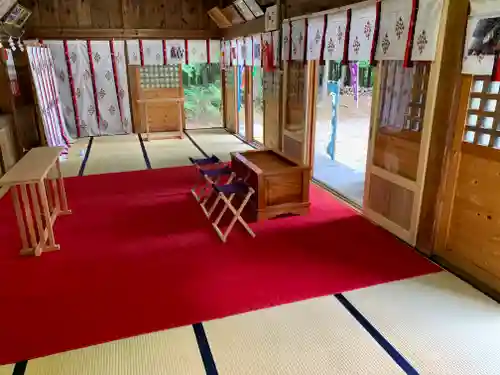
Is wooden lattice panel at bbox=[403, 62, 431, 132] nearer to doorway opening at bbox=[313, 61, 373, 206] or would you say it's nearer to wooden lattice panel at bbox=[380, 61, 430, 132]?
wooden lattice panel at bbox=[380, 61, 430, 132]

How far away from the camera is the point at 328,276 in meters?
2.66

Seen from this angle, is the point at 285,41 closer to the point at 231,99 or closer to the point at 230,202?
the point at 230,202

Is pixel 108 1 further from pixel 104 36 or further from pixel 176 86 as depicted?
pixel 176 86

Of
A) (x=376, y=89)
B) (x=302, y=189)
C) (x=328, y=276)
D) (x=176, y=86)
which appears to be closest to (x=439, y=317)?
(x=328, y=276)

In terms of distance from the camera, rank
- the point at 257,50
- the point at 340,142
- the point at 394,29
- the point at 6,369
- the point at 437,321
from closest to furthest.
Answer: the point at 6,369
the point at 437,321
the point at 394,29
the point at 257,50
the point at 340,142

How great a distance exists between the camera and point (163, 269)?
9.12ft

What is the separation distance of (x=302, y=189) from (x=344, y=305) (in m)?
1.44

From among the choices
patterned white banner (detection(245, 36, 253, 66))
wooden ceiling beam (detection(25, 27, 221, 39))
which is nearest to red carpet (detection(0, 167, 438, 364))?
patterned white banner (detection(245, 36, 253, 66))

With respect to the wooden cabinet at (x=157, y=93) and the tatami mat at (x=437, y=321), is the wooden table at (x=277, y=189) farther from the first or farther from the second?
the wooden cabinet at (x=157, y=93)

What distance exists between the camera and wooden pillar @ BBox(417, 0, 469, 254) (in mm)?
2449

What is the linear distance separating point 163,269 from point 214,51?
20.1ft

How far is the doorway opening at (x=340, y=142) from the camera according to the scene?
4672 mm

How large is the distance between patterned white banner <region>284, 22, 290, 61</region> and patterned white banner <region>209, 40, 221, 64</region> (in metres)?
3.35

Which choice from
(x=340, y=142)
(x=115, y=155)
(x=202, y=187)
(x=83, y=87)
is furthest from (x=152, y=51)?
(x=202, y=187)
